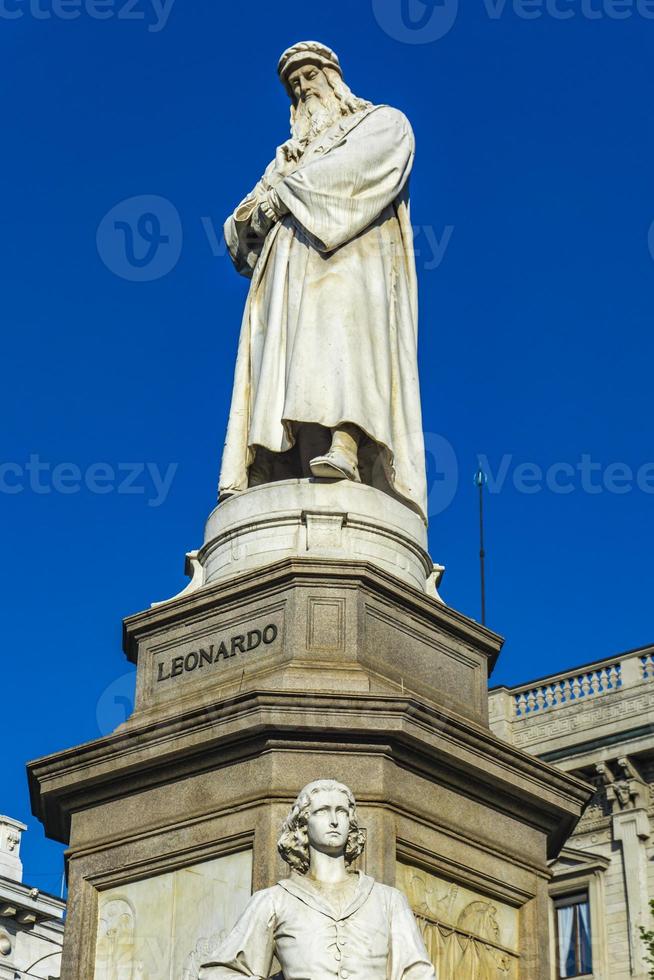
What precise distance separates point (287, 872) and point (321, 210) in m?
5.66

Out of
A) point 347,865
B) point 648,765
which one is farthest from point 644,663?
point 347,865

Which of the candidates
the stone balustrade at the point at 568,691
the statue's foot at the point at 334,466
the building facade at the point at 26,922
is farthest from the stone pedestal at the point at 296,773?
the building facade at the point at 26,922

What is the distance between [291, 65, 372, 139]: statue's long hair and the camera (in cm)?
1545

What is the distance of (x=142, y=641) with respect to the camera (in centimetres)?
1329

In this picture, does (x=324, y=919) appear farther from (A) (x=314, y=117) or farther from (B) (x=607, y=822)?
(B) (x=607, y=822)

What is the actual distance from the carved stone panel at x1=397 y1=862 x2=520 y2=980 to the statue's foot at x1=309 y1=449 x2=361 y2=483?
125 inches

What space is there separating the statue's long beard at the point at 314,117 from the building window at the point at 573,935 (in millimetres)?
21696

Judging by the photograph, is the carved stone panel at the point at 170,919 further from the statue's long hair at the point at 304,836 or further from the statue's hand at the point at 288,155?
the statue's hand at the point at 288,155

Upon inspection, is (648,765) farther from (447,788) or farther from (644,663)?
(447,788)

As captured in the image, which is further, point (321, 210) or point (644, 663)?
point (644, 663)

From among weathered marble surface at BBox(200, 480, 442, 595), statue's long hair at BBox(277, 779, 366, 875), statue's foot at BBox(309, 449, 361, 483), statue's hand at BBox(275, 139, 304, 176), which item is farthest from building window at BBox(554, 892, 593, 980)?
statue's long hair at BBox(277, 779, 366, 875)

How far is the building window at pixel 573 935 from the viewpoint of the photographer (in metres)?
33.4

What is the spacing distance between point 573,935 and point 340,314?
22.4 meters

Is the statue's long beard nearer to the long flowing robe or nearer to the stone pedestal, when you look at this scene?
the long flowing robe
